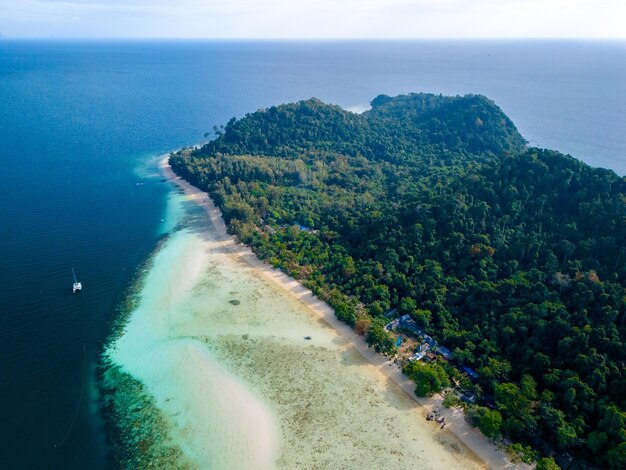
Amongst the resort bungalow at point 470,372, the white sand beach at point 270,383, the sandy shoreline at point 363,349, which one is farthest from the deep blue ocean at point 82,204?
the resort bungalow at point 470,372

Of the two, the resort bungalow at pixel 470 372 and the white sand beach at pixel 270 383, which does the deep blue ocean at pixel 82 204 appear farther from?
the resort bungalow at pixel 470 372

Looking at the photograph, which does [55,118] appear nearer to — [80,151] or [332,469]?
[80,151]

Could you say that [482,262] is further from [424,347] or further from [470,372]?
[470,372]

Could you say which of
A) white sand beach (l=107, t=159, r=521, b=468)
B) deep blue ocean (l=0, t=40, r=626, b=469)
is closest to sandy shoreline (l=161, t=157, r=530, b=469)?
white sand beach (l=107, t=159, r=521, b=468)

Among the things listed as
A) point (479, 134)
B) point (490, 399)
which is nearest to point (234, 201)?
point (490, 399)

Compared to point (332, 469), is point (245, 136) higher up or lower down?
higher up

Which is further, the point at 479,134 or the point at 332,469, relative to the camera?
the point at 479,134
